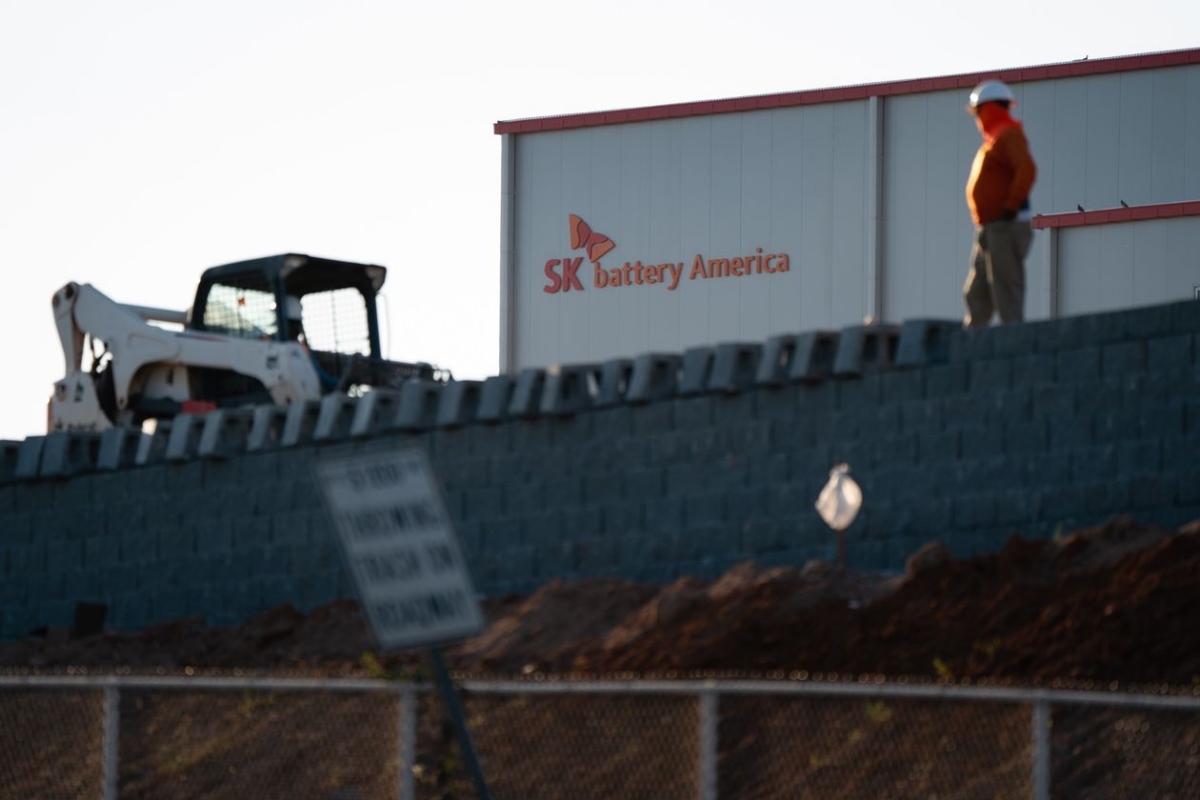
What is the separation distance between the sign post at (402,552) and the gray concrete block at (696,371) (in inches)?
334

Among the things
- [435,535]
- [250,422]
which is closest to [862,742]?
[435,535]

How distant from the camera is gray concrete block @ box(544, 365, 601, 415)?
692 inches

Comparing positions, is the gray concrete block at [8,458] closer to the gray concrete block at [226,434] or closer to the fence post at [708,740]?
the gray concrete block at [226,434]

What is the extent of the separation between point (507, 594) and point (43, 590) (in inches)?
239

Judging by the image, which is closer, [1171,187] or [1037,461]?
[1037,461]

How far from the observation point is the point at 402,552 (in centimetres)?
849

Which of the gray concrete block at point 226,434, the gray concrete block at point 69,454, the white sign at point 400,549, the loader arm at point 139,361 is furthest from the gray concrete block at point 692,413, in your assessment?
the white sign at point 400,549

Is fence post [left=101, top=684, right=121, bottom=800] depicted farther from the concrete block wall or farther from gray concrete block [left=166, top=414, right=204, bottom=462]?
gray concrete block [left=166, top=414, right=204, bottom=462]

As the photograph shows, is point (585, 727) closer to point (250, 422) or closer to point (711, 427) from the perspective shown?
point (711, 427)

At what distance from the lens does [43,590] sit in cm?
2117

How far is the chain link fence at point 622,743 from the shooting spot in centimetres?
1033

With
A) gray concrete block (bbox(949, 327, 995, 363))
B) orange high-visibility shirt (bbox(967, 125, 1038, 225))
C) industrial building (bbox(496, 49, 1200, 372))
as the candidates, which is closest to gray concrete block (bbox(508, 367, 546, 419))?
gray concrete block (bbox(949, 327, 995, 363))

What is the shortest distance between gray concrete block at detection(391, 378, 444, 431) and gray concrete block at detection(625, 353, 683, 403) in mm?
2130

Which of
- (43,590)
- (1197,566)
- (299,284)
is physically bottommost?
(43,590)
